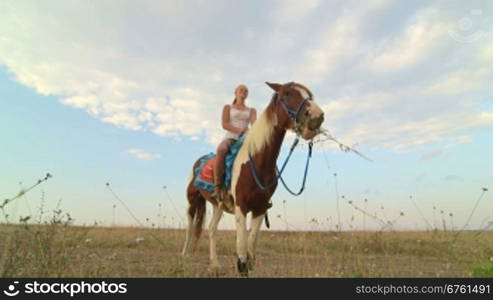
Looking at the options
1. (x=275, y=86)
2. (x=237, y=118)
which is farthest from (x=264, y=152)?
(x=237, y=118)

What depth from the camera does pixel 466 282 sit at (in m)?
3.47

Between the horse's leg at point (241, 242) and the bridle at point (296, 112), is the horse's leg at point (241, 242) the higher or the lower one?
the lower one

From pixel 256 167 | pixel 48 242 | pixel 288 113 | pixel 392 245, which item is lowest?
pixel 392 245

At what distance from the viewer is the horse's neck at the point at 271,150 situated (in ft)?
16.4

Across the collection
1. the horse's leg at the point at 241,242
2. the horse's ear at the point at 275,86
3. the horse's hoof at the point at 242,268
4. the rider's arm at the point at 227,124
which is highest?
the horse's ear at the point at 275,86

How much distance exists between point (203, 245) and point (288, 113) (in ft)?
22.5

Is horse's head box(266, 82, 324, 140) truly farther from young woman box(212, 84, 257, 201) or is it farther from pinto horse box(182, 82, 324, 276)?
young woman box(212, 84, 257, 201)

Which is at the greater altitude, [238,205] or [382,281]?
[238,205]

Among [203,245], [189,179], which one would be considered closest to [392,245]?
[203,245]

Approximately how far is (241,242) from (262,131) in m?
1.71

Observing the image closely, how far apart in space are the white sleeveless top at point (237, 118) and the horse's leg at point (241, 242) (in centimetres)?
175

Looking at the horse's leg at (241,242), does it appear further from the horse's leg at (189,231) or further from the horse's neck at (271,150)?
the horse's leg at (189,231)

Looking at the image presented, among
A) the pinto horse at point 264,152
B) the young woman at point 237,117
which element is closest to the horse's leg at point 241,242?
the pinto horse at point 264,152

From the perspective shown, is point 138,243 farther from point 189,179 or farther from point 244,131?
point 244,131
